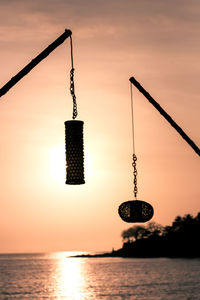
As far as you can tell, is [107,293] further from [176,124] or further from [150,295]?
[176,124]

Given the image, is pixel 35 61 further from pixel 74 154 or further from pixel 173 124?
pixel 173 124

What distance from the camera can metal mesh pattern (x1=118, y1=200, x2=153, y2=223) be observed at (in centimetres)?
919

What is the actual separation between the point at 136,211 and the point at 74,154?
2117 millimetres

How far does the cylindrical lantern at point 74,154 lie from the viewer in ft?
24.8

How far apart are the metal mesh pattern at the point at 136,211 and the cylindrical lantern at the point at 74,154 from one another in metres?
1.86

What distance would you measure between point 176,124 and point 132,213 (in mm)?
2047

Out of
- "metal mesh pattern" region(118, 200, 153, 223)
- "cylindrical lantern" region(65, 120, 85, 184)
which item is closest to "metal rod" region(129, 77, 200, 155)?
"cylindrical lantern" region(65, 120, 85, 184)

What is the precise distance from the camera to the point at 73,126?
7.70 meters

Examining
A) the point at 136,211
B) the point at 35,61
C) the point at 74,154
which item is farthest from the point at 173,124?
the point at 35,61

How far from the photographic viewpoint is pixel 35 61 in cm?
651

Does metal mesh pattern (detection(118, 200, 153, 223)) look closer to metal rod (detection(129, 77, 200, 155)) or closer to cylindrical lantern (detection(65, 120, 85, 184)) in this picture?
metal rod (detection(129, 77, 200, 155))

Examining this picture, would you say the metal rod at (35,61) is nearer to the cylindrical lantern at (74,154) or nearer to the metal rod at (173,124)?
the cylindrical lantern at (74,154)

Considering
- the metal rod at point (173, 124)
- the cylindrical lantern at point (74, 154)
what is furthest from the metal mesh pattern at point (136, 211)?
the cylindrical lantern at point (74, 154)

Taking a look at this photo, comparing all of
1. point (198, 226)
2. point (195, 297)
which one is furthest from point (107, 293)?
point (198, 226)
